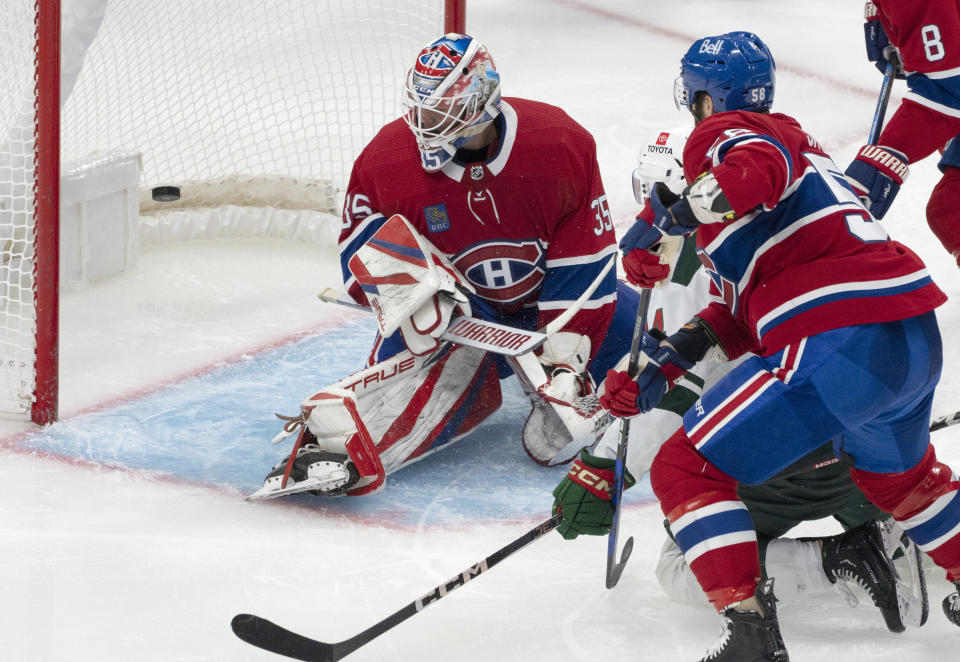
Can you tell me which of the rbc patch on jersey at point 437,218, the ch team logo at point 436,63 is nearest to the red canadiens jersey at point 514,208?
the rbc patch on jersey at point 437,218

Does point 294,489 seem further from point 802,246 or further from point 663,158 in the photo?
point 802,246

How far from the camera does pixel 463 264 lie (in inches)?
123

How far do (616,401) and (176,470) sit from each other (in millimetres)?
1199

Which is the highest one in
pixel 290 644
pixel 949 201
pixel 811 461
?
pixel 949 201

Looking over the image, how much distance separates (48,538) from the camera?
2.73 m

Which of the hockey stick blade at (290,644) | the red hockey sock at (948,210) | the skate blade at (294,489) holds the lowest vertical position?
the skate blade at (294,489)

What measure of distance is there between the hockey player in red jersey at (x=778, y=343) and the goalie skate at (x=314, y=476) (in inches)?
34.7

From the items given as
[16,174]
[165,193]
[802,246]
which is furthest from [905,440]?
[165,193]

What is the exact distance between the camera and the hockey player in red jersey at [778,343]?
203 cm

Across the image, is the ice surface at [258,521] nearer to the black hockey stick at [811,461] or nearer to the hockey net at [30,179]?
the hockey net at [30,179]

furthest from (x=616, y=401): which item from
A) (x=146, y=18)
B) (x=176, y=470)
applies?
(x=146, y=18)

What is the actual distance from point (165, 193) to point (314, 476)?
183 cm

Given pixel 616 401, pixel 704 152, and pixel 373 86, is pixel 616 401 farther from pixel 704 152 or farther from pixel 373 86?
pixel 373 86

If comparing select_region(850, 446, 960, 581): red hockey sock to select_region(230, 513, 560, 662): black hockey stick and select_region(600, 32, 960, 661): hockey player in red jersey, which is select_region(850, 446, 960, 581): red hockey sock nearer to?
select_region(600, 32, 960, 661): hockey player in red jersey
